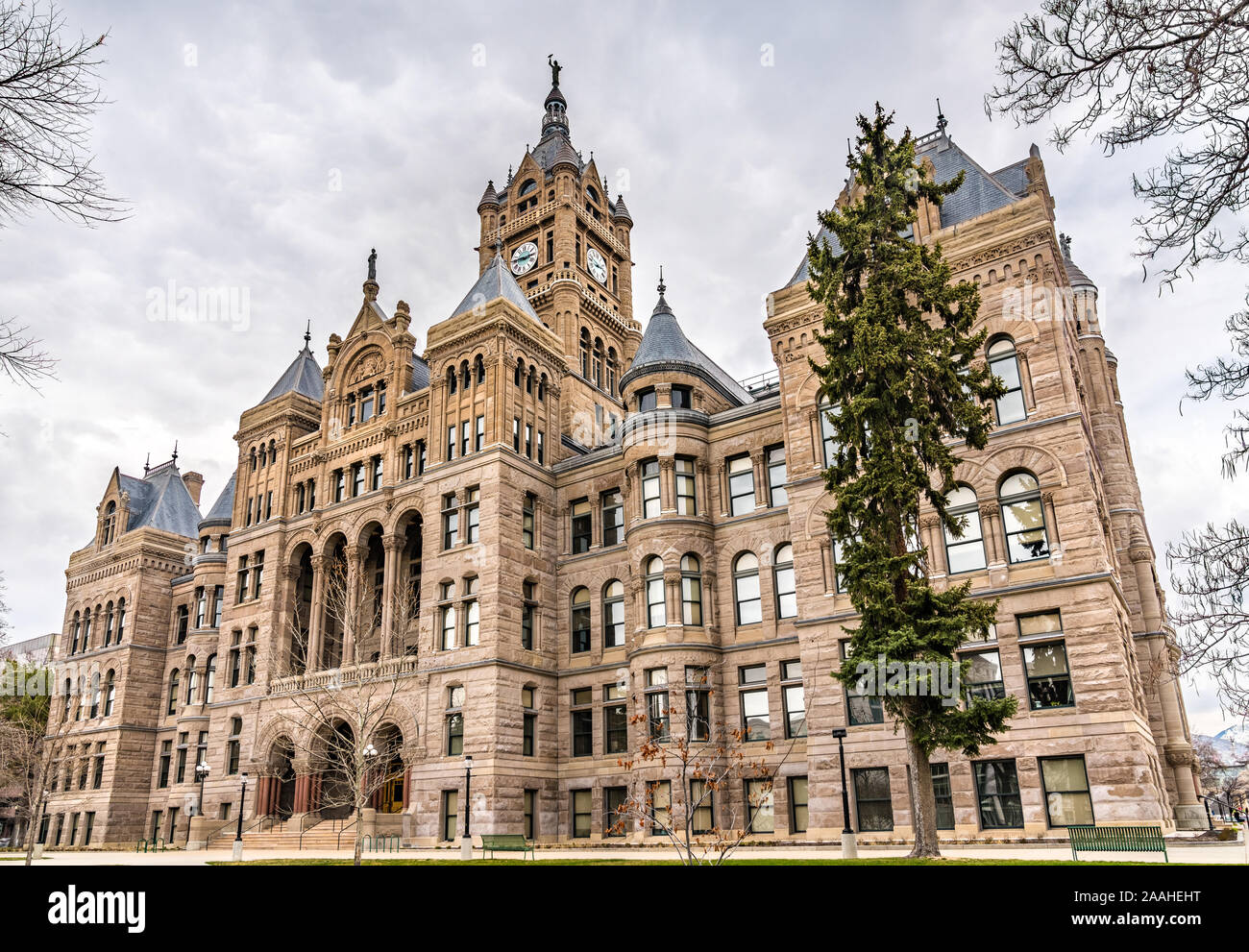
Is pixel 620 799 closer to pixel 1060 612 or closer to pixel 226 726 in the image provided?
pixel 1060 612

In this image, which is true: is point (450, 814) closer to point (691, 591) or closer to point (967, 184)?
point (691, 591)

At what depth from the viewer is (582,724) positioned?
3916 centimetres

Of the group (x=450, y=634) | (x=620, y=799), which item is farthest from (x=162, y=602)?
(x=620, y=799)

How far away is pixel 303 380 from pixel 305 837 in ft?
86.1

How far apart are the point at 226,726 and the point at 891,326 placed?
40.7m

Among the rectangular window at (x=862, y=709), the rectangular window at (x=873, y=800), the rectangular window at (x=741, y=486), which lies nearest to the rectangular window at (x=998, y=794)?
the rectangular window at (x=873, y=800)

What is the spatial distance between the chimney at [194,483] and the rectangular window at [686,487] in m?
46.2

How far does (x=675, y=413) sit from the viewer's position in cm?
3859

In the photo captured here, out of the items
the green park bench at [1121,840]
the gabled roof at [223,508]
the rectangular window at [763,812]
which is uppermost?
the gabled roof at [223,508]

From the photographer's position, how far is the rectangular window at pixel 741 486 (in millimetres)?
37594

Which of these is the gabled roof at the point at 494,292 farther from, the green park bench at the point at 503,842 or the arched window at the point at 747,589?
the green park bench at the point at 503,842

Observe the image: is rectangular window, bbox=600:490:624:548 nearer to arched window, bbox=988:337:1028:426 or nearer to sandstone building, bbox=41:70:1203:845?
sandstone building, bbox=41:70:1203:845

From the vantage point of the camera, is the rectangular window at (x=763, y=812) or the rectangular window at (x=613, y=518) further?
the rectangular window at (x=613, y=518)

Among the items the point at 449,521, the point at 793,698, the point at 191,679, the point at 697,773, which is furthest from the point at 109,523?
the point at 793,698
